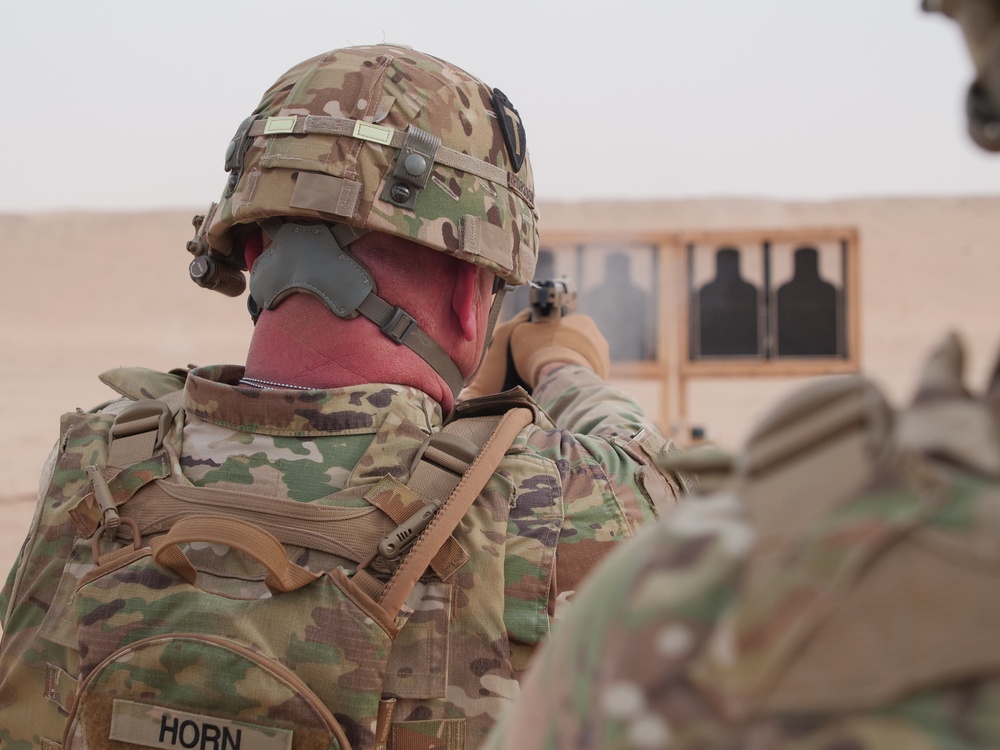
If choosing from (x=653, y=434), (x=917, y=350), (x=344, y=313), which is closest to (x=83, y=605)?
(x=344, y=313)

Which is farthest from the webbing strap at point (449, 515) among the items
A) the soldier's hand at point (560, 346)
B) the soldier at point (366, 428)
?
the soldier's hand at point (560, 346)

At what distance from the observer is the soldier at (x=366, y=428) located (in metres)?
1.74

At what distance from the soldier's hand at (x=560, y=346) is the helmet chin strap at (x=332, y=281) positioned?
1.33 meters

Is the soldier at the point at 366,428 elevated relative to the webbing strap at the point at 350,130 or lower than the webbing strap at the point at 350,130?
lower

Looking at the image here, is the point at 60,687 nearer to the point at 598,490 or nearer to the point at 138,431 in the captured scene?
the point at 138,431

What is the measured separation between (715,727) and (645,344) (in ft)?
27.4

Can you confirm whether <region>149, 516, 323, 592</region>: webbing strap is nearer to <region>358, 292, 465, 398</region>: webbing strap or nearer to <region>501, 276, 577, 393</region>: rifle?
<region>358, 292, 465, 398</region>: webbing strap

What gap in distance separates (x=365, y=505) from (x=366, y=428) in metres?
0.18

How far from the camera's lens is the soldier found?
1.74 m

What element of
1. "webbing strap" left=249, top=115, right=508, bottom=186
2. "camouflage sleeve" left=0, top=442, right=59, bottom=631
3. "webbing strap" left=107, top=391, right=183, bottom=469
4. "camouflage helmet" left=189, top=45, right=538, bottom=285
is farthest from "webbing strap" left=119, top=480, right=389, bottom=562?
"webbing strap" left=249, top=115, right=508, bottom=186

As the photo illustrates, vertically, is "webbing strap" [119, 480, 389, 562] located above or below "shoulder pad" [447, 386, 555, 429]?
below

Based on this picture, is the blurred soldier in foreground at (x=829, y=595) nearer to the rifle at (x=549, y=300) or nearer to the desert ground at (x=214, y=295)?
the rifle at (x=549, y=300)

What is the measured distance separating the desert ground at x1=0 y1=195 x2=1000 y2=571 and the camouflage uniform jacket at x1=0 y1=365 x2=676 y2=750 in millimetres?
15673

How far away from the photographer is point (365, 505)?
1773 mm
